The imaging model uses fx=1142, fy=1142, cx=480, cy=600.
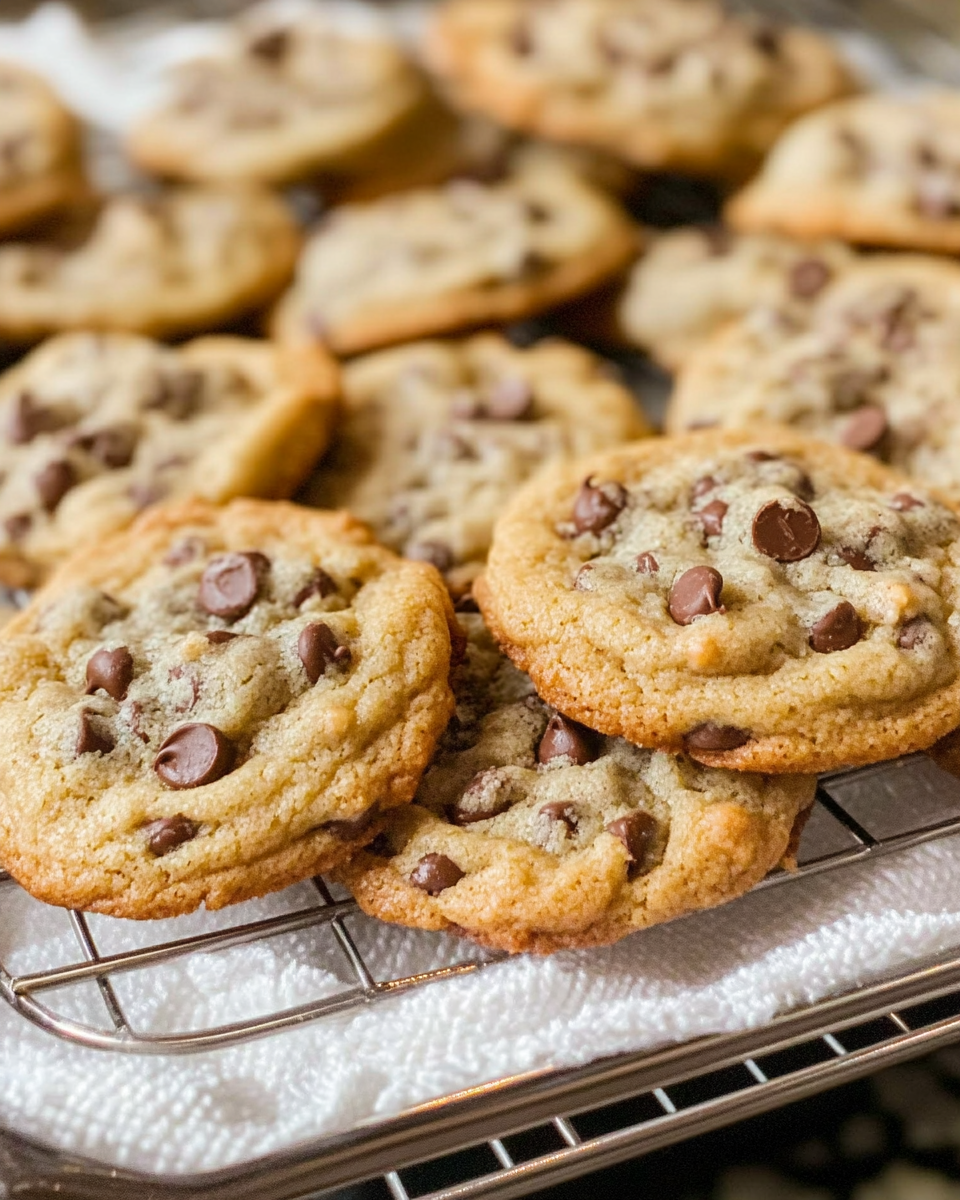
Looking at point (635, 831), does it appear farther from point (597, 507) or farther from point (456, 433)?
point (456, 433)

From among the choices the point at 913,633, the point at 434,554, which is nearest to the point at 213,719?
the point at 434,554

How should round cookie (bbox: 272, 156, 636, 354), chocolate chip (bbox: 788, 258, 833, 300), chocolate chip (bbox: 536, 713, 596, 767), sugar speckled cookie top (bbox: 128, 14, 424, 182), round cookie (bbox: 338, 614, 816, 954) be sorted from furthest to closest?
sugar speckled cookie top (bbox: 128, 14, 424, 182), round cookie (bbox: 272, 156, 636, 354), chocolate chip (bbox: 788, 258, 833, 300), chocolate chip (bbox: 536, 713, 596, 767), round cookie (bbox: 338, 614, 816, 954)

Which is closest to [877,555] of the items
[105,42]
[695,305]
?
[695,305]

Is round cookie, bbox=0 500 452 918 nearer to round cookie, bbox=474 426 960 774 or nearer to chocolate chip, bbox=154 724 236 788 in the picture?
chocolate chip, bbox=154 724 236 788

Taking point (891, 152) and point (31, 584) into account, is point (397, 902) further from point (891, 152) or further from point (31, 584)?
point (891, 152)

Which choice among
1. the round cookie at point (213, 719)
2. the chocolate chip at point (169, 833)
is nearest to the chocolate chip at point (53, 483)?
the round cookie at point (213, 719)

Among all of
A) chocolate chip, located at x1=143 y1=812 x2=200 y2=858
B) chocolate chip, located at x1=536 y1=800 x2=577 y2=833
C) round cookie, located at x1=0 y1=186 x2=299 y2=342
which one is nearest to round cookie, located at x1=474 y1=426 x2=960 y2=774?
chocolate chip, located at x1=536 y1=800 x2=577 y2=833

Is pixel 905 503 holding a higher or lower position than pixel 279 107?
lower
